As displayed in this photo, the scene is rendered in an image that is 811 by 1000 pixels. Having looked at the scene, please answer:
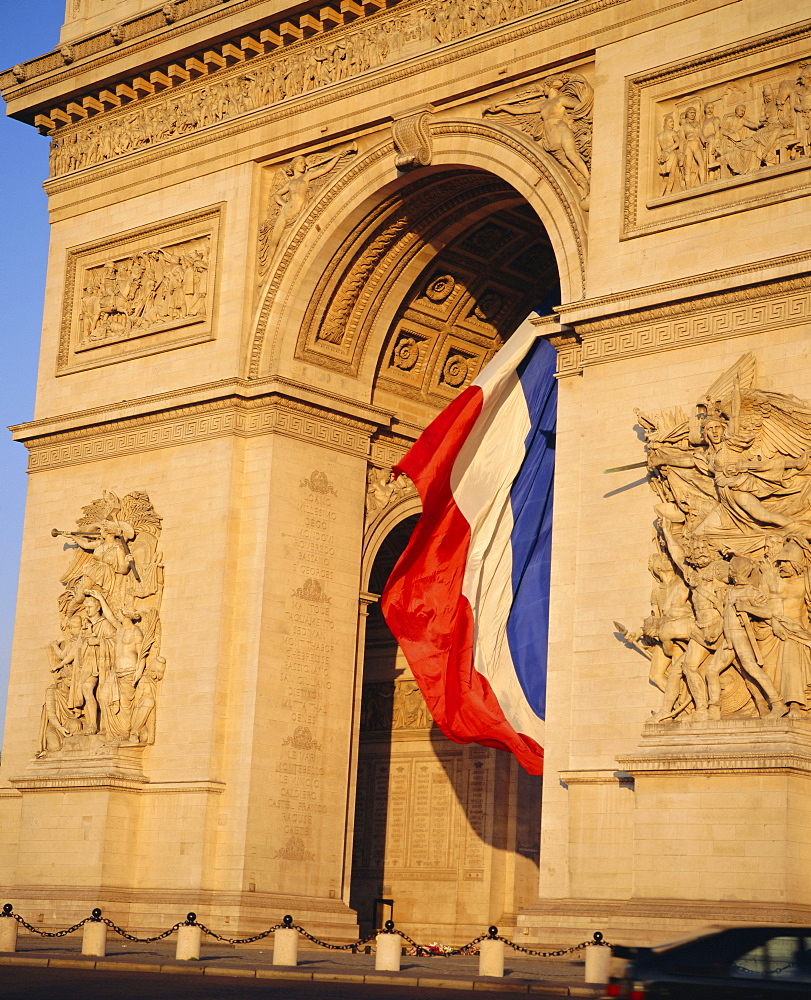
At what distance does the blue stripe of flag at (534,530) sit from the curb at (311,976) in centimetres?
627

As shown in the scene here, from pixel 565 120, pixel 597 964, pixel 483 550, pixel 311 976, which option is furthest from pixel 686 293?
pixel 311 976

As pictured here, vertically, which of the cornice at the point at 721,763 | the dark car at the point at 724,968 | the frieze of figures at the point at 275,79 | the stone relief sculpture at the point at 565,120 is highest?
the frieze of figures at the point at 275,79

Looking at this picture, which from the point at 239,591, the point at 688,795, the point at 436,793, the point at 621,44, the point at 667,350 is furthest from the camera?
the point at 436,793

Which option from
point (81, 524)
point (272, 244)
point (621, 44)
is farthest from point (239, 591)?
point (621, 44)

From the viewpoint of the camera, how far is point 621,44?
80.7 ft

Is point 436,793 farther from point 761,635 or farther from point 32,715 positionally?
point 761,635

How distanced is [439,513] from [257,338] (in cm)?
475

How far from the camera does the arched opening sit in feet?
101

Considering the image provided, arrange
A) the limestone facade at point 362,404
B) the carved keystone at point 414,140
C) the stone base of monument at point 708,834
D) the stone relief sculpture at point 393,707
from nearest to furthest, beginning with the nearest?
the stone base of monument at point 708,834 → the limestone facade at point 362,404 → the carved keystone at point 414,140 → the stone relief sculpture at point 393,707

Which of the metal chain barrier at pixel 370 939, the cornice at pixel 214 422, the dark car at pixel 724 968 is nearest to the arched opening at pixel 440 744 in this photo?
the cornice at pixel 214 422

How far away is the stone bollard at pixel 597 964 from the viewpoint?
19172 millimetres

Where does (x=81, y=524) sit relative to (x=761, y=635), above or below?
above

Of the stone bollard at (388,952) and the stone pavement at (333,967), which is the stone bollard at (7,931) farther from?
the stone bollard at (388,952)

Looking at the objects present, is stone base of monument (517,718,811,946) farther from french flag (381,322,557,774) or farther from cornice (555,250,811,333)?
cornice (555,250,811,333)
